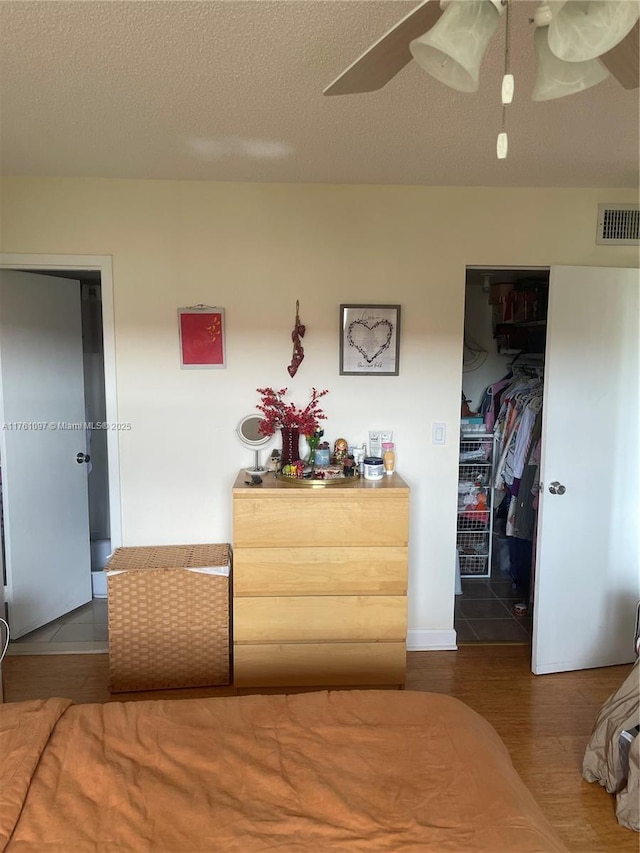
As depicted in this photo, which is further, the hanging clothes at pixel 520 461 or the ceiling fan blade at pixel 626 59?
the hanging clothes at pixel 520 461

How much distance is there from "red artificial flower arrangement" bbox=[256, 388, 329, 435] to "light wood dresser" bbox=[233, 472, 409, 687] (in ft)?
1.25

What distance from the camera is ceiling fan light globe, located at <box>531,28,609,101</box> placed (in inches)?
44.0

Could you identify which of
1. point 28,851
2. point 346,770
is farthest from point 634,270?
point 28,851

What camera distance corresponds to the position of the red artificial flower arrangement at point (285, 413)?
2.74 m

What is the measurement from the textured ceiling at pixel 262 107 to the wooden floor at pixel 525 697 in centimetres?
239

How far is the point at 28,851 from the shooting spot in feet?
3.48

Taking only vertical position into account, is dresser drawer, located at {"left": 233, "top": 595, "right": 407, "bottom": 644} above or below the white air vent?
below

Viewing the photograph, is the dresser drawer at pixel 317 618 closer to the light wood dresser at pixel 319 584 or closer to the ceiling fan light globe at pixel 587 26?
the light wood dresser at pixel 319 584

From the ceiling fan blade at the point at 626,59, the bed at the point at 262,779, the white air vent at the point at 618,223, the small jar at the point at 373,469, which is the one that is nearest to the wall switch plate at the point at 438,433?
the small jar at the point at 373,469

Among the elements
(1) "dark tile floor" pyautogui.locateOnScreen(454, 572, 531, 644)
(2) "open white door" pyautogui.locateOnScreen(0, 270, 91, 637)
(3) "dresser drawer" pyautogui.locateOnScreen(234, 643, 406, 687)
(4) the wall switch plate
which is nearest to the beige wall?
(4) the wall switch plate

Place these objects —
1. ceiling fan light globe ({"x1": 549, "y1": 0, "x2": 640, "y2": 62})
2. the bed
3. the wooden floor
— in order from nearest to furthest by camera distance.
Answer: ceiling fan light globe ({"x1": 549, "y1": 0, "x2": 640, "y2": 62}) < the bed < the wooden floor

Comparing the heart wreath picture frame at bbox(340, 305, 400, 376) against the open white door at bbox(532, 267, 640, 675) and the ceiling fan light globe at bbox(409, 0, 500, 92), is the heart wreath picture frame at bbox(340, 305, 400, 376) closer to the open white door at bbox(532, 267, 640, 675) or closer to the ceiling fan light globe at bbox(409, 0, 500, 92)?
the open white door at bbox(532, 267, 640, 675)

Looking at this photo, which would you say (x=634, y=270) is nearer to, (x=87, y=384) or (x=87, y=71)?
(x=87, y=71)

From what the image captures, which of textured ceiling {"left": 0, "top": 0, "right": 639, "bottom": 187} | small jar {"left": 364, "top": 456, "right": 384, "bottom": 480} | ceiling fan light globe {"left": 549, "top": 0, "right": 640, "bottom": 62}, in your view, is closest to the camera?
ceiling fan light globe {"left": 549, "top": 0, "right": 640, "bottom": 62}
